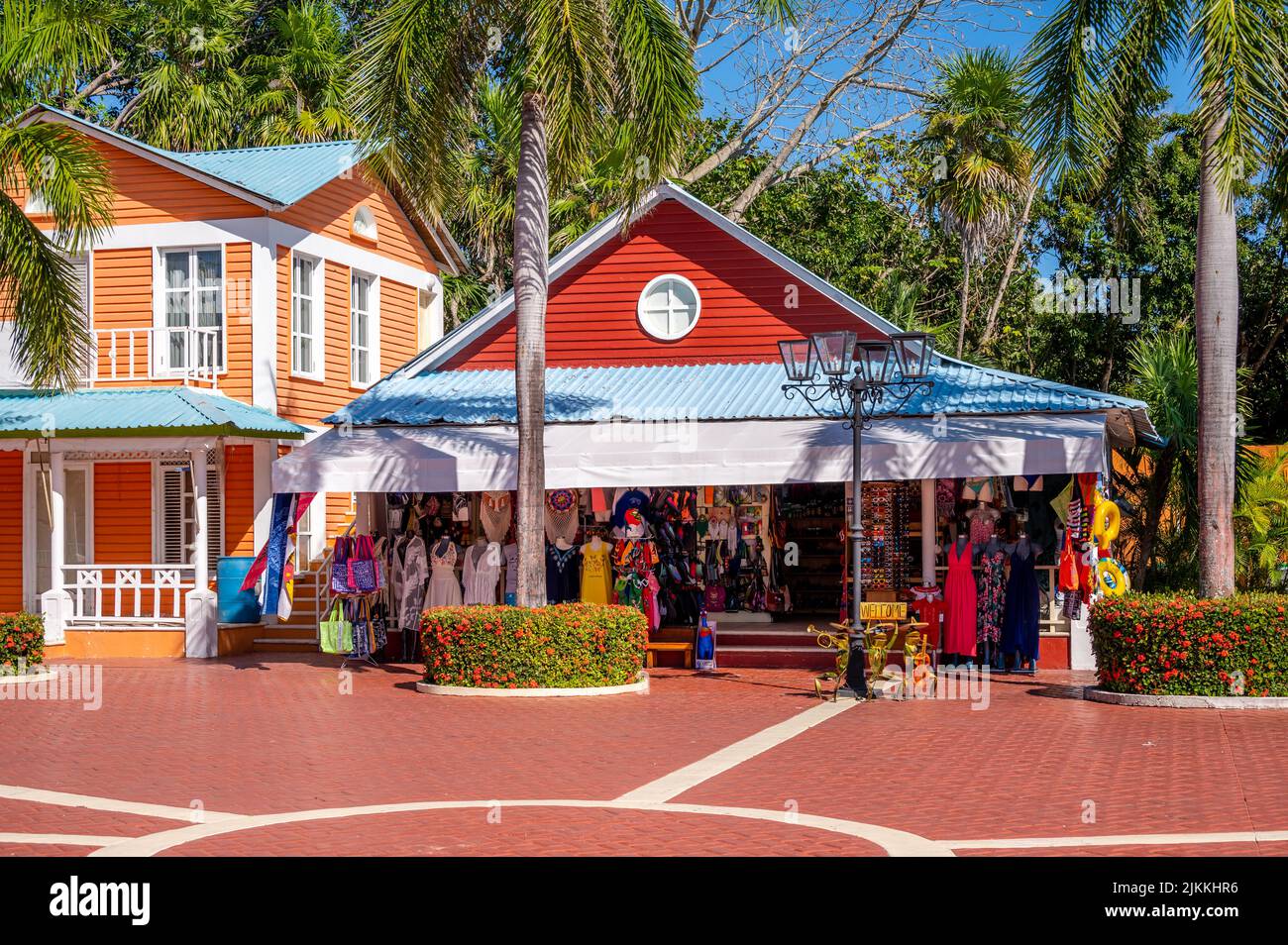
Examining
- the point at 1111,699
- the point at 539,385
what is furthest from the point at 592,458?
the point at 1111,699

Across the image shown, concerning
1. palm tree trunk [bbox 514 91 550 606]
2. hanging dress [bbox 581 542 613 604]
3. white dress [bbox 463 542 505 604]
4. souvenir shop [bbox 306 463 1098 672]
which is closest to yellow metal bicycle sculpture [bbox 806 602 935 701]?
souvenir shop [bbox 306 463 1098 672]

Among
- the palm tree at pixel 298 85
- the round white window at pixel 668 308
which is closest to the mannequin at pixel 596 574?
the round white window at pixel 668 308

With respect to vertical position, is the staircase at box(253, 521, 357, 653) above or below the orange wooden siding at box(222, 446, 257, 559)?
below

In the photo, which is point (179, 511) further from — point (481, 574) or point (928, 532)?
point (928, 532)

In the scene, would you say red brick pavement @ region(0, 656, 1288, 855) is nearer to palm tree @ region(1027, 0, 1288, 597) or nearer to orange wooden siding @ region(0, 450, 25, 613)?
palm tree @ region(1027, 0, 1288, 597)

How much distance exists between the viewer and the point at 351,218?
25.6 m

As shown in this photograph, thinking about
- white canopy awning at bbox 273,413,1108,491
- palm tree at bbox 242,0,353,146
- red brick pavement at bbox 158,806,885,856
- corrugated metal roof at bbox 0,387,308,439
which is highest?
palm tree at bbox 242,0,353,146

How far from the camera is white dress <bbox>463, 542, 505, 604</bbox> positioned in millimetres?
19578

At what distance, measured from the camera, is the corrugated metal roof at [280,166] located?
2347 centimetres

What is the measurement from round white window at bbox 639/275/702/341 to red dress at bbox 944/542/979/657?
5394 mm

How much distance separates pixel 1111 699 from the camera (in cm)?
1468

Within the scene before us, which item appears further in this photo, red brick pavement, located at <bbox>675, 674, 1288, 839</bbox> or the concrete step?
the concrete step

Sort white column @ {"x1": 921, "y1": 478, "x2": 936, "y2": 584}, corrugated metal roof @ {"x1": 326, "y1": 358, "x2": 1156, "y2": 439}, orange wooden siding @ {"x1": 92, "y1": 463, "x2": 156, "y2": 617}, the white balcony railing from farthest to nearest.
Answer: orange wooden siding @ {"x1": 92, "y1": 463, "x2": 156, "y2": 617}
the white balcony railing
white column @ {"x1": 921, "y1": 478, "x2": 936, "y2": 584}
corrugated metal roof @ {"x1": 326, "y1": 358, "x2": 1156, "y2": 439}
